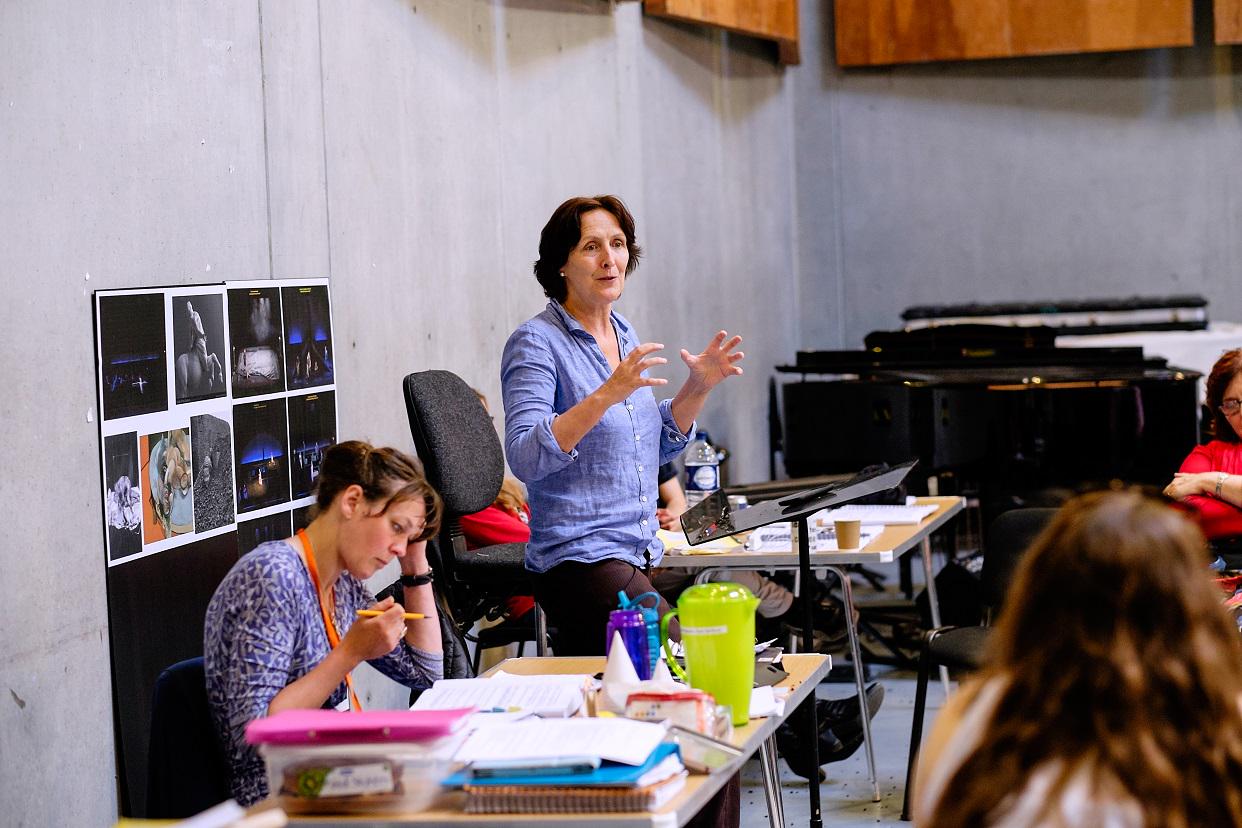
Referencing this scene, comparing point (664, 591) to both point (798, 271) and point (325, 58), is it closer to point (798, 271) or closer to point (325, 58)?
point (325, 58)

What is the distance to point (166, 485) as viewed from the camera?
331 cm

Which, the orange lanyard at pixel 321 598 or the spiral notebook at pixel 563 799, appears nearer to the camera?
the spiral notebook at pixel 563 799

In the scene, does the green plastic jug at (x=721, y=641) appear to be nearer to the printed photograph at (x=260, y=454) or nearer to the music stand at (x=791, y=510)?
the music stand at (x=791, y=510)

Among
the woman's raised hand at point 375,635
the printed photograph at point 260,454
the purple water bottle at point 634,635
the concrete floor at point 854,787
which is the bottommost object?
the concrete floor at point 854,787

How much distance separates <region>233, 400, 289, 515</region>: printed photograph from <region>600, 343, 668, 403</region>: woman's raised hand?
1255 mm

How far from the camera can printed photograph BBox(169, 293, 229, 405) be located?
3.38m

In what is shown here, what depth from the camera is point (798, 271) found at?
9859 mm

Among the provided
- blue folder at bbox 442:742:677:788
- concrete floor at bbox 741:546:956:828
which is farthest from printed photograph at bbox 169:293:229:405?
concrete floor at bbox 741:546:956:828

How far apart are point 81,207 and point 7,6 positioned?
424 millimetres

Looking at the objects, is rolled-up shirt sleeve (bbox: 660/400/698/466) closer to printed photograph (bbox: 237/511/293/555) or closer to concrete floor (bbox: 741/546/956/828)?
printed photograph (bbox: 237/511/293/555)

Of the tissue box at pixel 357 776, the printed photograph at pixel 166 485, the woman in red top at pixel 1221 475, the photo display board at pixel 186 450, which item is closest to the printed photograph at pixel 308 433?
the photo display board at pixel 186 450

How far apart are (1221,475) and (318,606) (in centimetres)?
273

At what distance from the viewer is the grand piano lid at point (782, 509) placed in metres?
3.12

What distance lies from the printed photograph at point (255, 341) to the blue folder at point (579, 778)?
1.96m
